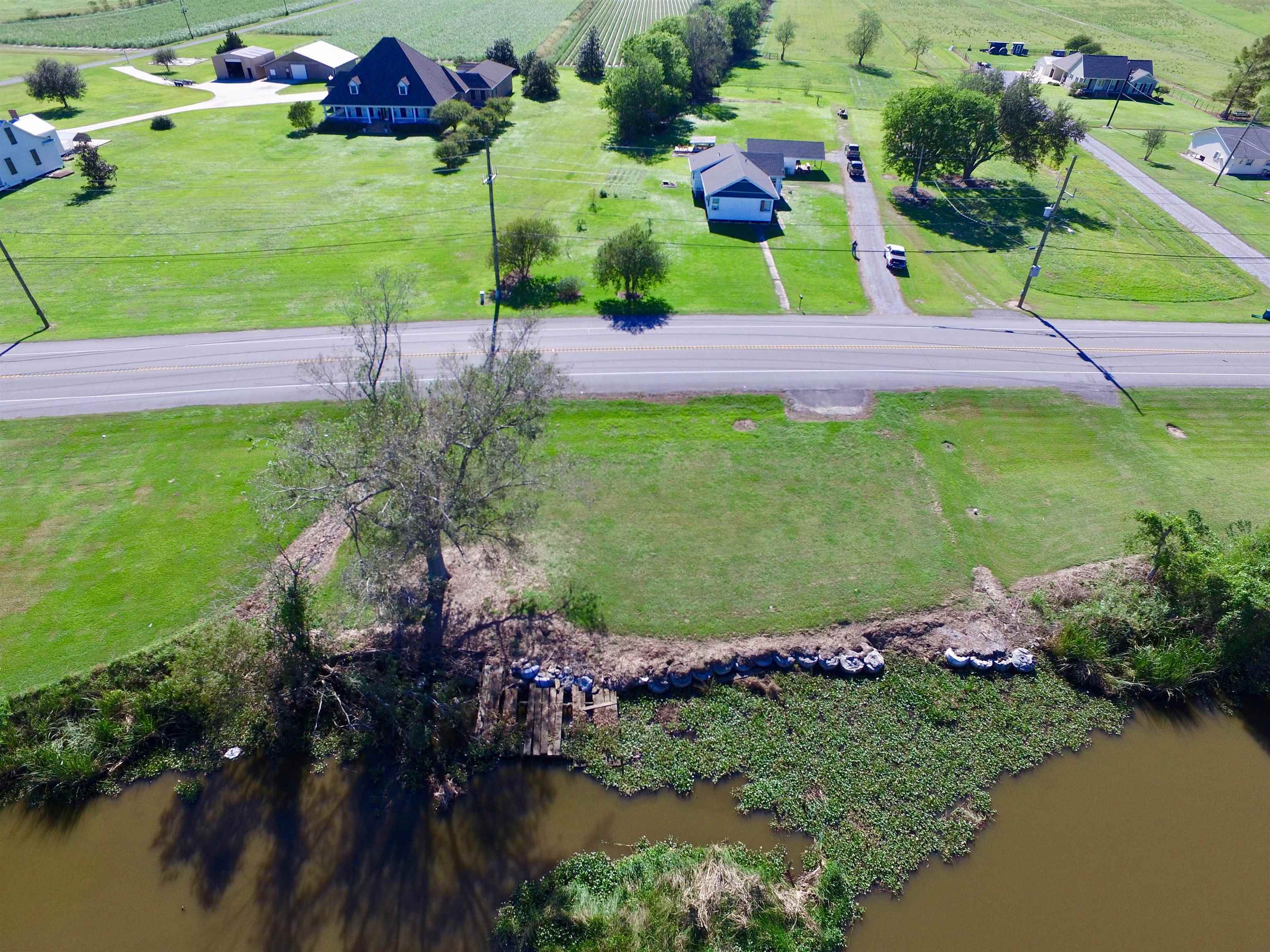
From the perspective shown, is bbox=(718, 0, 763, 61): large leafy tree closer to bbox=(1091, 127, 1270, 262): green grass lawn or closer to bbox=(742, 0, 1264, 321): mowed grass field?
bbox=(742, 0, 1264, 321): mowed grass field

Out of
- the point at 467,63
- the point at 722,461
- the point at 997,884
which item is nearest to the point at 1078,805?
the point at 997,884

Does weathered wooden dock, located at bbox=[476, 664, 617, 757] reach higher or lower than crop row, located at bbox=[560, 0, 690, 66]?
lower

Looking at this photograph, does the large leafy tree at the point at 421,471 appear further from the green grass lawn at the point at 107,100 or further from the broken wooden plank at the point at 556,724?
the green grass lawn at the point at 107,100

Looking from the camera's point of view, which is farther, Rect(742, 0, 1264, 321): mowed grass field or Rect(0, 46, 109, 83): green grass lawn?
Rect(0, 46, 109, 83): green grass lawn

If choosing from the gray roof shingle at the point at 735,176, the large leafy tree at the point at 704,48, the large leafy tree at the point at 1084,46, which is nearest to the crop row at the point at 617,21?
the large leafy tree at the point at 704,48

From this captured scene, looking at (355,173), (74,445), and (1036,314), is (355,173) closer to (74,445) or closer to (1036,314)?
(74,445)

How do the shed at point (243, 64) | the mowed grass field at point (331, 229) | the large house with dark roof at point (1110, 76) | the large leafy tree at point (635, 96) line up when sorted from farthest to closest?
the large house with dark roof at point (1110, 76) → the shed at point (243, 64) → the large leafy tree at point (635, 96) → the mowed grass field at point (331, 229)

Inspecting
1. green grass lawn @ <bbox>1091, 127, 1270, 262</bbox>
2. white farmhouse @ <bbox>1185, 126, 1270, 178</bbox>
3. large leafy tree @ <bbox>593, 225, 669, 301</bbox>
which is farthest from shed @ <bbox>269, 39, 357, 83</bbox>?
white farmhouse @ <bbox>1185, 126, 1270, 178</bbox>

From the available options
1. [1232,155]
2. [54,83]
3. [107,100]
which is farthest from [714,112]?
[54,83]
